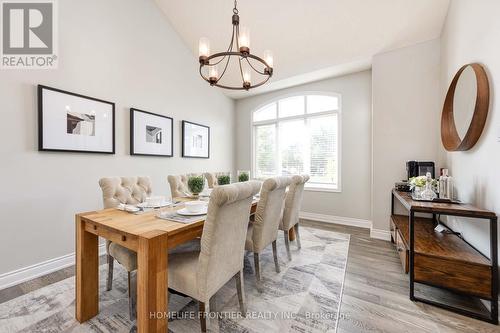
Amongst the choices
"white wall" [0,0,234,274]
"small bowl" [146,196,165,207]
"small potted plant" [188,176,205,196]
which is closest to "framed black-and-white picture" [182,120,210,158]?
"white wall" [0,0,234,274]

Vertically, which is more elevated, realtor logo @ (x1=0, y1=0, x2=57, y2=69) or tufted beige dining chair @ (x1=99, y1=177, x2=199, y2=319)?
realtor logo @ (x1=0, y1=0, x2=57, y2=69)

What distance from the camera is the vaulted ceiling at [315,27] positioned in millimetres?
2598

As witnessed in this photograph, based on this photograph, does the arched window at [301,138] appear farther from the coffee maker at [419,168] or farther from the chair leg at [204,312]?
the chair leg at [204,312]

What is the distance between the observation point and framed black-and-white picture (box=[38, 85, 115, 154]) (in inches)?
82.1

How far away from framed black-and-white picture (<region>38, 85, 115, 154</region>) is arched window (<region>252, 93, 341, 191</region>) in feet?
9.89

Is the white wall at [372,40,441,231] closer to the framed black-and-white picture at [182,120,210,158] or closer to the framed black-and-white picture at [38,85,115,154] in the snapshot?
the framed black-and-white picture at [182,120,210,158]

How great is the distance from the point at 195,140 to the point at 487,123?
373 centimetres

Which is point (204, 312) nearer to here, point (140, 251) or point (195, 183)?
point (140, 251)

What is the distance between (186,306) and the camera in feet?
5.36

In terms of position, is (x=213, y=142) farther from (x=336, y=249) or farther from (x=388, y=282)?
(x=388, y=282)

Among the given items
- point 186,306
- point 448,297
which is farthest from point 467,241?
point 186,306

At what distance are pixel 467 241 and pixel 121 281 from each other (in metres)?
3.25

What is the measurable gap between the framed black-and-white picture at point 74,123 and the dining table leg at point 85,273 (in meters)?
1.26

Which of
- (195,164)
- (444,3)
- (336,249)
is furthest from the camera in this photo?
(195,164)
